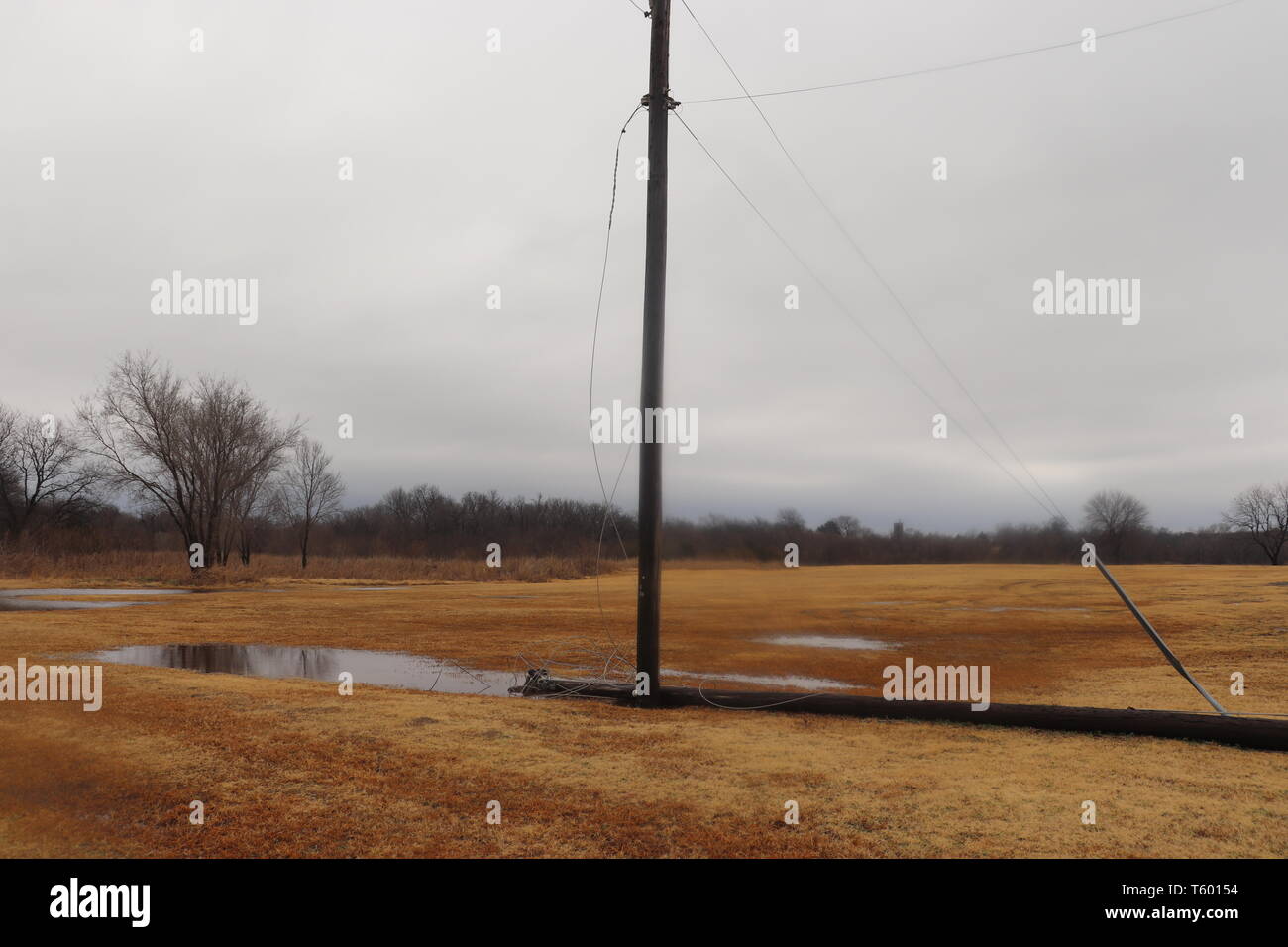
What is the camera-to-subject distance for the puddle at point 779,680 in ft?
39.9

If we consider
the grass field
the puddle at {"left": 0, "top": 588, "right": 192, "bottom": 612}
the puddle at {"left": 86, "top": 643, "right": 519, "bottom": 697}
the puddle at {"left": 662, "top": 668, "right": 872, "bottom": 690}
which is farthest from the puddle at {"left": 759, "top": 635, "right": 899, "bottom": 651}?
the puddle at {"left": 0, "top": 588, "right": 192, "bottom": 612}

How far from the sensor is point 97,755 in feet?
22.7

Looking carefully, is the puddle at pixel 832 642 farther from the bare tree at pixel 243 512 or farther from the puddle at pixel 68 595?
the bare tree at pixel 243 512

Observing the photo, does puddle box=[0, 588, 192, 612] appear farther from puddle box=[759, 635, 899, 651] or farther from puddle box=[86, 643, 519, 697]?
puddle box=[759, 635, 899, 651]

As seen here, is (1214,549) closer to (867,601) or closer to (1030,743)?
(867,601)

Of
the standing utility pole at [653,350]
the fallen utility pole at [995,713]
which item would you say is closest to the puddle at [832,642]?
the fallen utility pole at [995,713]

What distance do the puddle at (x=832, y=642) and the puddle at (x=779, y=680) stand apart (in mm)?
4309

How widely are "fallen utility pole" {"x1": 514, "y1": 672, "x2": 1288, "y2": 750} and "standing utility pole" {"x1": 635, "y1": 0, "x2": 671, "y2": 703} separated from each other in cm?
75

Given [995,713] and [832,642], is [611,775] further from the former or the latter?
[832,642]

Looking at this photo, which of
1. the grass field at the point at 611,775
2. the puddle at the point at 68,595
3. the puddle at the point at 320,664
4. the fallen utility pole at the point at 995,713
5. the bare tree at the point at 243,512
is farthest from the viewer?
the bare tree at the point at 243,512

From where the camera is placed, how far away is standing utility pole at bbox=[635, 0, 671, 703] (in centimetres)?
991

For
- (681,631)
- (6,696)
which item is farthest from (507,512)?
(6,696)

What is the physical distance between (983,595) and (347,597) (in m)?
25.1

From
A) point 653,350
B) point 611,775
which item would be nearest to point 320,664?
point 653,350
